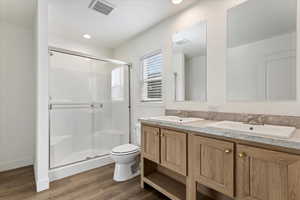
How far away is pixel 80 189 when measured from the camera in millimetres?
1900

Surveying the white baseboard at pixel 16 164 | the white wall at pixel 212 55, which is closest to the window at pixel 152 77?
the white wall at pixel 212 55

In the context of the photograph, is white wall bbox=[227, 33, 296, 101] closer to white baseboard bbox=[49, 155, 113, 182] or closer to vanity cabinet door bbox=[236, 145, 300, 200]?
vanity cabinet door bbox=[236, 145, 300, 200]

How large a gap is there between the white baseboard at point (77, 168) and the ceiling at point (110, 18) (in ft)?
7.57

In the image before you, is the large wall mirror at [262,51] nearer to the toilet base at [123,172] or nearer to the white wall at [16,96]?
the toilet base at [123,172]

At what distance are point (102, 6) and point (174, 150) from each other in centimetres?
209

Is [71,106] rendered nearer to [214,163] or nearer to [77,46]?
[77,46]

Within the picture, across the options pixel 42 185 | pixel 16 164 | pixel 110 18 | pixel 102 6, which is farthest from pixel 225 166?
pixel 16 164

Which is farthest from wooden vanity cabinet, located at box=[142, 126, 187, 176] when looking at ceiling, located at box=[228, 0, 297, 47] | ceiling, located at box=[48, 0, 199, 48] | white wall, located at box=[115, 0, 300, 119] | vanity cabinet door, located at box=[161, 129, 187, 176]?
ceiling, located at box=[48, 0, 199, 48]

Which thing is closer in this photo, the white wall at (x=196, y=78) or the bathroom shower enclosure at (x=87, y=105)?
the white wall at (x=196, y=78)

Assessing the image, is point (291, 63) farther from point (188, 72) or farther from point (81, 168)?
point (81, 168)

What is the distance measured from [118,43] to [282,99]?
310 cm

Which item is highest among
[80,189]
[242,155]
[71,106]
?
[71,106]

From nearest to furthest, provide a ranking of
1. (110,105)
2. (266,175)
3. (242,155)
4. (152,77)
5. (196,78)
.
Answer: (266,175) → (242,155) → (196,78) → (152,77) → (110,105)

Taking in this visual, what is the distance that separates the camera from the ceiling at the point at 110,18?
2064mm
